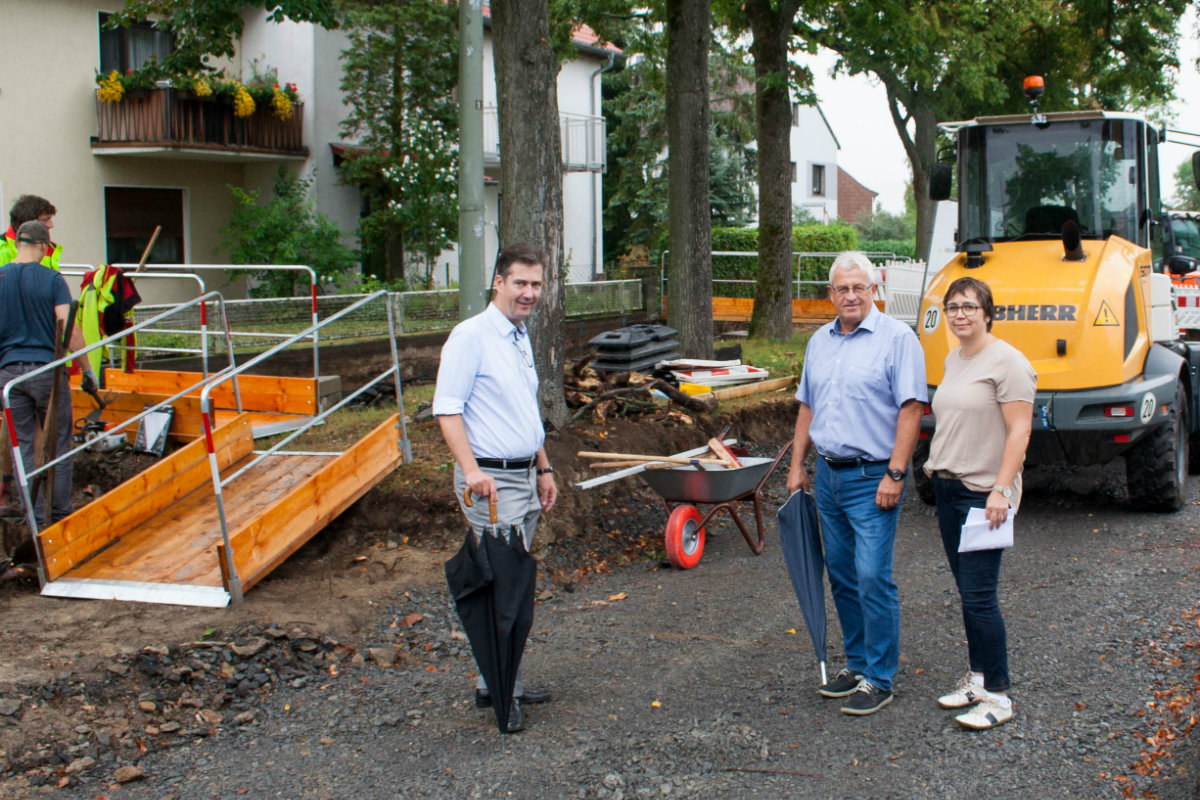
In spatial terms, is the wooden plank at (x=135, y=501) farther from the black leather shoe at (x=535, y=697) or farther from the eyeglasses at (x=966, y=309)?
the eyeglasses at (x=966, y=309)

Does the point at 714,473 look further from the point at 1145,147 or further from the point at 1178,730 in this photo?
the point at 1145,147

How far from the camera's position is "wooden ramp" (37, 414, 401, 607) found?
6.24 meters

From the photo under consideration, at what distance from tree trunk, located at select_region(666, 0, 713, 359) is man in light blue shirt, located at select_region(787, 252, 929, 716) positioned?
9123 mm

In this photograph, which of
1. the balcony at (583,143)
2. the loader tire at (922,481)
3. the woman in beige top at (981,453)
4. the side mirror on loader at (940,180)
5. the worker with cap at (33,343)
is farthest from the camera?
the balcony at (583,143)

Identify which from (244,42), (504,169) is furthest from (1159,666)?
(244,42)

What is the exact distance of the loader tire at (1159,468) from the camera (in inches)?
329

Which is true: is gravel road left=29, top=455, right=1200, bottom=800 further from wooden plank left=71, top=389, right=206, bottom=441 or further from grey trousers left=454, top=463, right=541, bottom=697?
wooden plank left=71, top=389, right=206, bottom=441

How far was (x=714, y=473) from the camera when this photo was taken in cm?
745

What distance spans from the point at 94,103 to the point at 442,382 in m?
17.6

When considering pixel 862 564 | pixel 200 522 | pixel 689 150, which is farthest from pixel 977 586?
pixel 689 150

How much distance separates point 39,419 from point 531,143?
4.16 m

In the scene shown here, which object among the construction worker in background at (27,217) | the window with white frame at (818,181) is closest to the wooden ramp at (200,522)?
the construction worker in background at (27,217)

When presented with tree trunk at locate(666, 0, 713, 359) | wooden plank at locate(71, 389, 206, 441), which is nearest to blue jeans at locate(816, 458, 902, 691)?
wooden plank at locate(71, 389, 206, 441)

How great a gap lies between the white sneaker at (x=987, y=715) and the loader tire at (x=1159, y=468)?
435 centimetres
